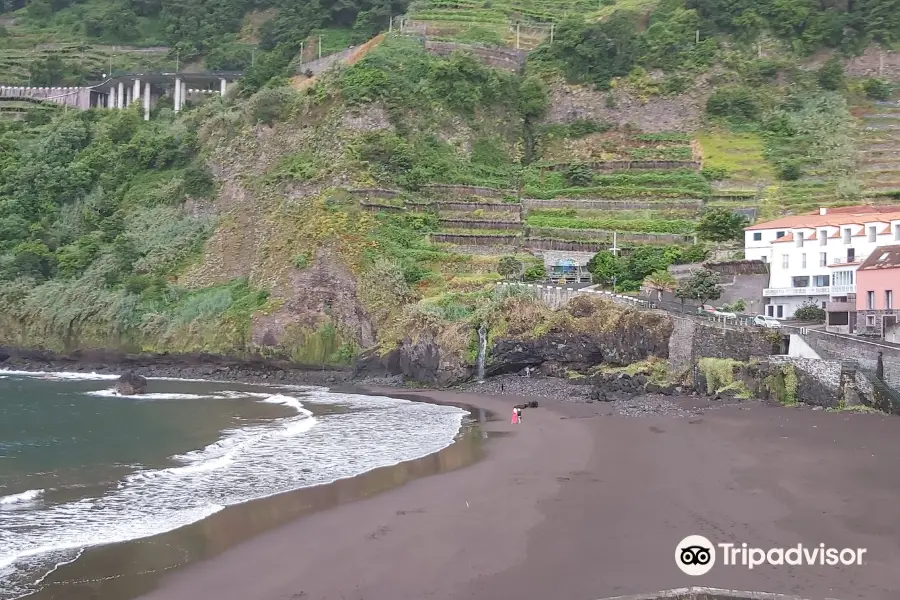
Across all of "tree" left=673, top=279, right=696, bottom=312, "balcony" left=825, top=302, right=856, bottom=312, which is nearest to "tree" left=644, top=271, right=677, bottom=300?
"tree" left=673, top=279, right=696, bottom=312

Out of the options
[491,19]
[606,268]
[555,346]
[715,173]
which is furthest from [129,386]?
[491,19]

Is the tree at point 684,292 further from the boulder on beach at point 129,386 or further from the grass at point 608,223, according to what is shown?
the boulder on beach at point 129,386

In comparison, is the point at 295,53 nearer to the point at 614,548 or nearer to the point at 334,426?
the point at 334,426

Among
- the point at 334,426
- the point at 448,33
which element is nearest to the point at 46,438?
the point at 334,426

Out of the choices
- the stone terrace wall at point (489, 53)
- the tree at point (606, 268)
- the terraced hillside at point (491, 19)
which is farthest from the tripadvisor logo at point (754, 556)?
the terraced hillside at point (491, 19)

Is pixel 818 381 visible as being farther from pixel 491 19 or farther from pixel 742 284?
pixel 491 19
